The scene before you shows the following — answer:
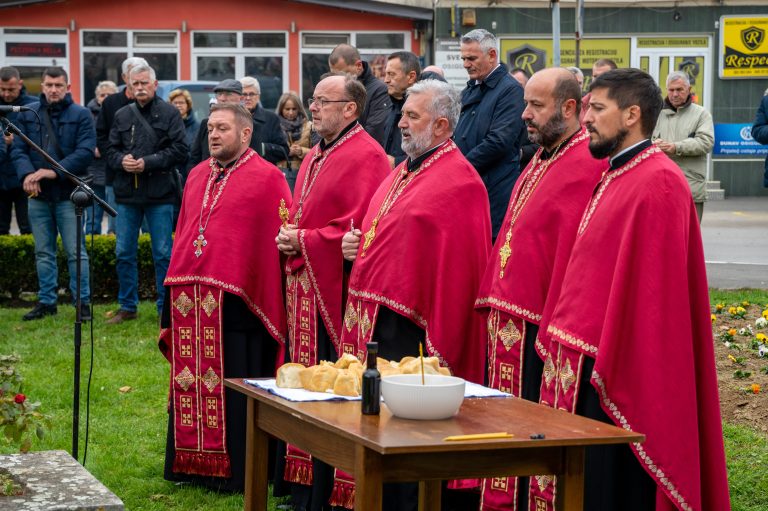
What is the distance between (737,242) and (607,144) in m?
13.5

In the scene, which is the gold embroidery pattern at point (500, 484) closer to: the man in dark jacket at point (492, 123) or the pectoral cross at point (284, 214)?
the pectoral cross at point (284, 214)

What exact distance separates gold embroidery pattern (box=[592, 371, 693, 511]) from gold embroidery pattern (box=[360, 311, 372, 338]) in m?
1.74

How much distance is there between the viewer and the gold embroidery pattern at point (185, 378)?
308 inches

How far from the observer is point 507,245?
20.1 ft

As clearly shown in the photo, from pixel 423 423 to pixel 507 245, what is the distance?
2.04m

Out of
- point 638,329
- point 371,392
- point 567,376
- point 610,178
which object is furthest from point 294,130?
point 371,392

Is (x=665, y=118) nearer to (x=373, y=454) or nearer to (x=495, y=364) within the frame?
(x=495, y=364)

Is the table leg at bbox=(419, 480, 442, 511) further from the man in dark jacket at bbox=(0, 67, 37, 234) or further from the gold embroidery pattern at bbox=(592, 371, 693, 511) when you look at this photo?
the man in dark jacket at bbox=(0, 67, 37, 234)

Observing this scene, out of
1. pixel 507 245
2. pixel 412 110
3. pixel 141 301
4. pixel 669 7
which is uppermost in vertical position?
pixel 669 7

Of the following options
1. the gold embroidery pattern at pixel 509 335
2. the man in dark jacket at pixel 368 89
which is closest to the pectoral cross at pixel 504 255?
the gold embroidery pattern at pixel 509 335

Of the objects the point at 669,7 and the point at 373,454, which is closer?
the point at 373,454

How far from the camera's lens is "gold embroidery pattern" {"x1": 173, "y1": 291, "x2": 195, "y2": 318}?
773cm

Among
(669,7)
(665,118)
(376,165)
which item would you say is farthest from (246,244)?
(669,7)

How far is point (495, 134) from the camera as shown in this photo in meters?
8.44
